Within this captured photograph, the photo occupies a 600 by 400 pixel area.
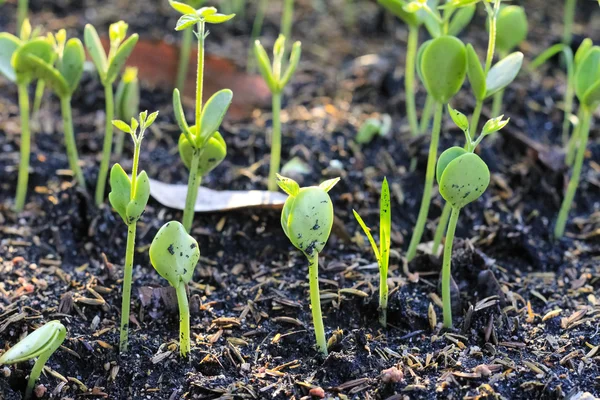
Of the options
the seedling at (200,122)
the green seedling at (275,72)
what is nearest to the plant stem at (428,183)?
the green seedling at (275,72)

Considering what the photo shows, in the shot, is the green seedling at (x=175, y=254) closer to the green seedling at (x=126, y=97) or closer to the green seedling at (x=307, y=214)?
the green seedling at (x=307, y=214)

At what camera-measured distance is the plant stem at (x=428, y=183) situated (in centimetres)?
163

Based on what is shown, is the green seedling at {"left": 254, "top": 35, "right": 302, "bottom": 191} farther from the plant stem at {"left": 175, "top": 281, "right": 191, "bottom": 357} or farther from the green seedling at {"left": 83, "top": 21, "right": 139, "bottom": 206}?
the plant stem at {"left": 175, "top": 281, "right": 191, "bottom": 357}

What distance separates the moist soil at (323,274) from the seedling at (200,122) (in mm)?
259

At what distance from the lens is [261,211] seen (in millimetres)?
1840

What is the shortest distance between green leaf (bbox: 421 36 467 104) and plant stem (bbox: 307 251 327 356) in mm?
482

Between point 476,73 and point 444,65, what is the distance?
2.7 inches

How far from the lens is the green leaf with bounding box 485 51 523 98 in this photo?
154 cm

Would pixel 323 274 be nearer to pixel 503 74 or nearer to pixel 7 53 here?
pixel 503 74

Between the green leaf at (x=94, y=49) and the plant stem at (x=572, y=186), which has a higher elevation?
the green leaf at (x=94, y=49)

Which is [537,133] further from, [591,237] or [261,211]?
[261,211]

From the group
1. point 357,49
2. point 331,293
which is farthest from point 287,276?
point 357,49

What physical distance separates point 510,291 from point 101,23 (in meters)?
2.02

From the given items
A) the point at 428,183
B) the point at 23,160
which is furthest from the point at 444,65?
the point at 23,160
